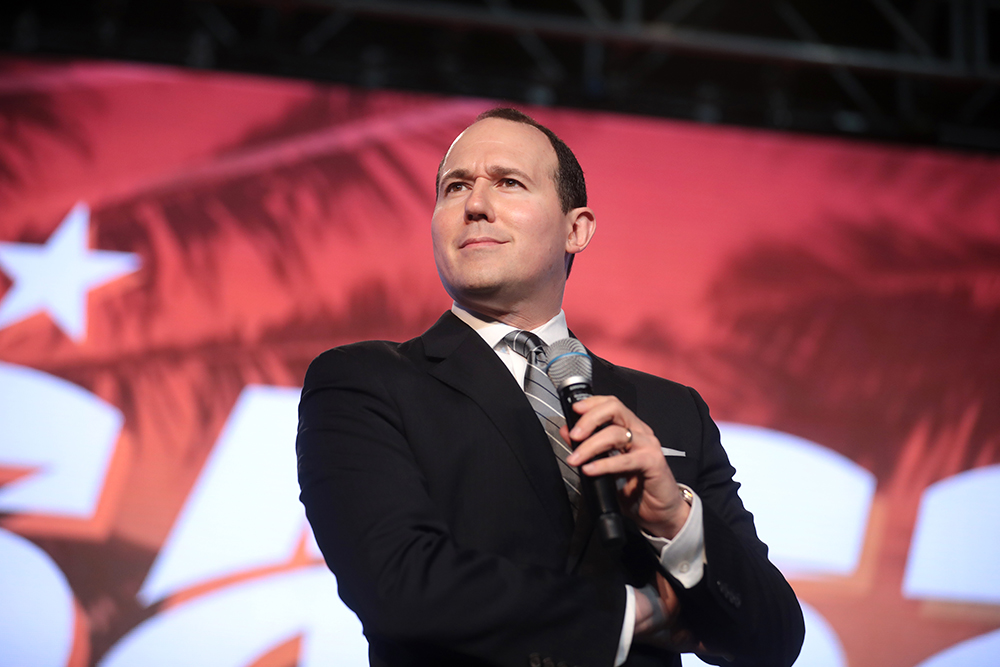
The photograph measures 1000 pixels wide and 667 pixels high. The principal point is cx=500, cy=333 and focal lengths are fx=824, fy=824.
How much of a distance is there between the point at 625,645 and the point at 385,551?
A: 42 centimetres

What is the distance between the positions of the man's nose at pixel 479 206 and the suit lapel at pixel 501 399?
0.83 feet

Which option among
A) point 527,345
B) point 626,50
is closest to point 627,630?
point 527,345

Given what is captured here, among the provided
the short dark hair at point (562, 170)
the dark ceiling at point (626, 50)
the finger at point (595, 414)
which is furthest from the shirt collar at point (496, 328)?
the dark ceiling at point (626, 50)

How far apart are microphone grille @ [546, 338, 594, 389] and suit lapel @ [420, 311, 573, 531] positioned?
11cm

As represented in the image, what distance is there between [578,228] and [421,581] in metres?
1.07

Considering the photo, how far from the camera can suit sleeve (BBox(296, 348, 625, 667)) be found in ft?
4.17

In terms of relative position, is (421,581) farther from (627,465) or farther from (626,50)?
(626,50)

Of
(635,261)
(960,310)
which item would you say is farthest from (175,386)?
(960,310)

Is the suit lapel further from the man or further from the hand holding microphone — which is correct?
the hand holding microphone

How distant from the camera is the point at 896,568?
3508 millimetres

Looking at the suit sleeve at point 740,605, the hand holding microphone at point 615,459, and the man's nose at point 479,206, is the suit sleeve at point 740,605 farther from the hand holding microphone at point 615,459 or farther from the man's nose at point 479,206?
the man's nose at point 479,206

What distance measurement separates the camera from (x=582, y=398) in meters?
1.37

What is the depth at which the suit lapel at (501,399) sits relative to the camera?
1.48 meters

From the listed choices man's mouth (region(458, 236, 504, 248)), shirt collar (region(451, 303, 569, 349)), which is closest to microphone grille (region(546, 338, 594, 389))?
shirt collar (region(451, 303, 569, 349))
